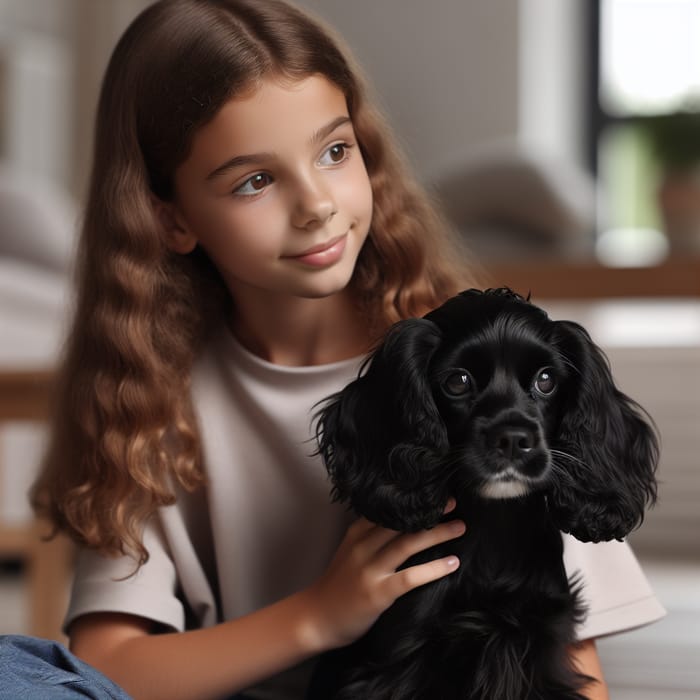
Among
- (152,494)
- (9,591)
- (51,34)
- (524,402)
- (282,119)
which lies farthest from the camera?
(51,34)

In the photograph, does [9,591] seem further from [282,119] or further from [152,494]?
[282,119]

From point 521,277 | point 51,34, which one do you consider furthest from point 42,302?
point 51,34

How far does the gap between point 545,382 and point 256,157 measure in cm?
36

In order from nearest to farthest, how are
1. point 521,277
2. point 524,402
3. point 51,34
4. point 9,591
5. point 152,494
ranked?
point 524,402 → point 152,494 → point 9,591 → point 521,277 → point 51,34

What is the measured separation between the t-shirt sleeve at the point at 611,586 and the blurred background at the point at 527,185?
0.09 m

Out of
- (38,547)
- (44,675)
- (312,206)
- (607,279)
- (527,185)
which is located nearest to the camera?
(44,675)

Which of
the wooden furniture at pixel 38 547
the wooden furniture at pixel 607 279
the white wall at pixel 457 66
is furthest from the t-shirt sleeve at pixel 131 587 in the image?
the white wall at pixel 457 66

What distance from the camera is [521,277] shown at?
430 centimetres

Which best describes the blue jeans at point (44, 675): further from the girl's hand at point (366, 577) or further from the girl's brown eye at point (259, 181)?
the girl's brown eye at point (259, 181)

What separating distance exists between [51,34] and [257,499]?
6.21 meters

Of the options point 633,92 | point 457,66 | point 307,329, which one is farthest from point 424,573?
point 457,66

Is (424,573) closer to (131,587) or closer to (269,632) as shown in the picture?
(269,632)

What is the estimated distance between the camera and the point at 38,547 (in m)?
2.55

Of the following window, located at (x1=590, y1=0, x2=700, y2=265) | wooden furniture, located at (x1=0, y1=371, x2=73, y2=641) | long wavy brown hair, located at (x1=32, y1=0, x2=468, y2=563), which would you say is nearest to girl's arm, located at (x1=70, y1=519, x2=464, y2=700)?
long wavy brown hair, located at (x1=32, y1=0, x2=468, y2=563)
